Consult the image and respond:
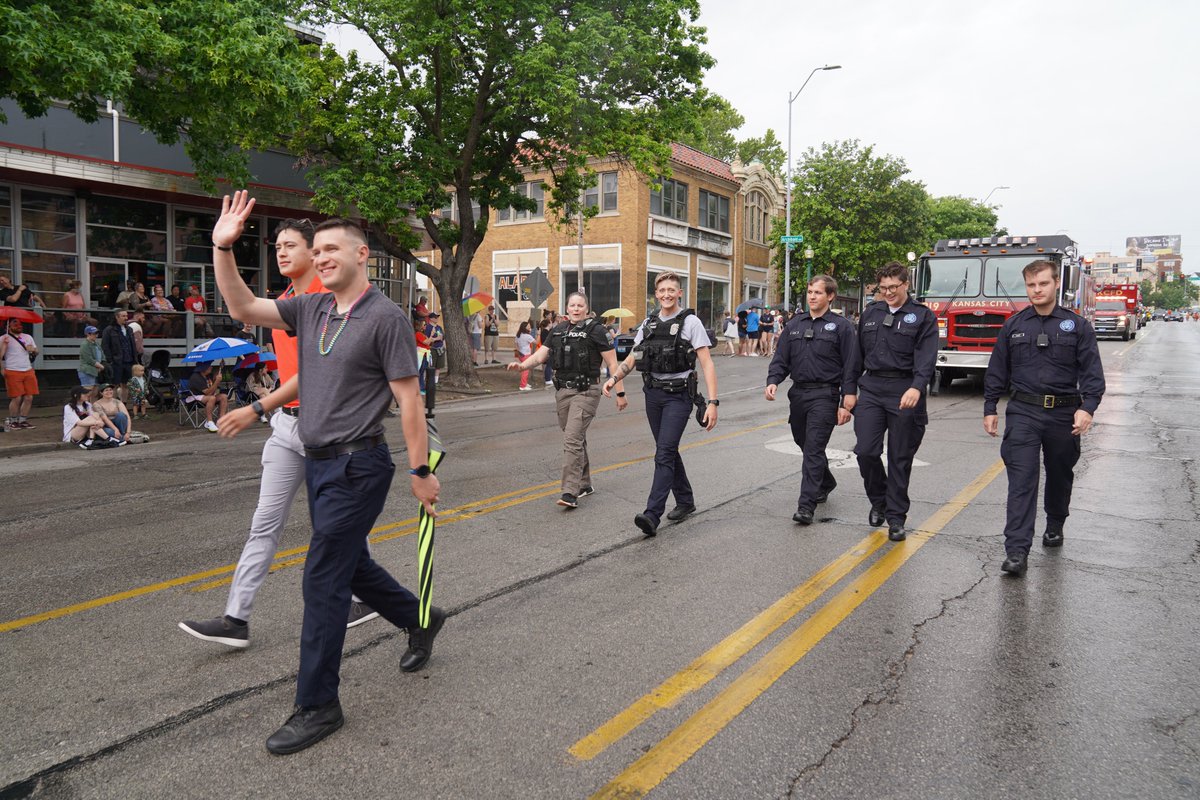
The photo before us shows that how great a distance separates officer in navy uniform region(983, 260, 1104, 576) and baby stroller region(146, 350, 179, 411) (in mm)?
13717

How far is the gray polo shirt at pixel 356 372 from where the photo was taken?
3.38 metres

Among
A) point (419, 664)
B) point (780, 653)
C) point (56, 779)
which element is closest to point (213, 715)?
point (56, 779)

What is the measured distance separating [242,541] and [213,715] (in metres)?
3.07

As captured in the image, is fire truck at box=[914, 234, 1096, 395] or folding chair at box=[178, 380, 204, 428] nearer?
folding chair at box=[178, 380, 204, 428]

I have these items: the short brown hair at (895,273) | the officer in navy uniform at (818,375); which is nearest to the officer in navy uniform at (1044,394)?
the short brown hair at (895,273)

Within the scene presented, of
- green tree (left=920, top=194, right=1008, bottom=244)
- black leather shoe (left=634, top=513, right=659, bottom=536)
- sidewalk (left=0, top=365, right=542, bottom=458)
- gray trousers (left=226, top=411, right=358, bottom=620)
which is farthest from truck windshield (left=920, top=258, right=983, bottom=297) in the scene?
green tree (left=920, top=194, right=1008, bottom=244)

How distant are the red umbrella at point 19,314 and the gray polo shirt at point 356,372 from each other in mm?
12821

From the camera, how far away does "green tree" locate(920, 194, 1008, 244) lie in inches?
2438

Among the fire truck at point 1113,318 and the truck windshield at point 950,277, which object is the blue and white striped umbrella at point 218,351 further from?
the fire truck at point 1113,318

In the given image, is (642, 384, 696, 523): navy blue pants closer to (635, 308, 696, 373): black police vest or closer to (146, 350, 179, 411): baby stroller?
(635, 308, 696, 373): black police vest

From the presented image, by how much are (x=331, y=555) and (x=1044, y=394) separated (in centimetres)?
475

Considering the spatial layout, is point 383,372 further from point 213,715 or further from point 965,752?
point 965,752

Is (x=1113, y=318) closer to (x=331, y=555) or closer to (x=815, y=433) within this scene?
(x=815, y=433)

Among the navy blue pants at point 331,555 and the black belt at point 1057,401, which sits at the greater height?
the black belt at point 1057,401
